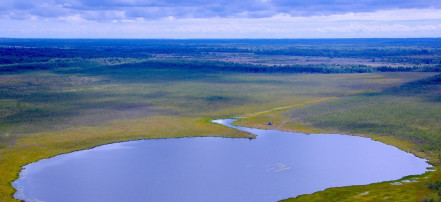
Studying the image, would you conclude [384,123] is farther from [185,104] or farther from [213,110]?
[185,104]

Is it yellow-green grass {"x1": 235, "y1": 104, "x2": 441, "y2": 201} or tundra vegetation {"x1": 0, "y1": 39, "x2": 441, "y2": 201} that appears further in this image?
tundra vegetation {"x1": 0, "y1": 39, "x2": 441, "y2": 201}

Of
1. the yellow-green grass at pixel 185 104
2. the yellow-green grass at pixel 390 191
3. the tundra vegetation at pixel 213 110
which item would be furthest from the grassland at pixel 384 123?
the yellow-green grass at pixel 185 104

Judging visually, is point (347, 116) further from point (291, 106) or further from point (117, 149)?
point (117, 149)

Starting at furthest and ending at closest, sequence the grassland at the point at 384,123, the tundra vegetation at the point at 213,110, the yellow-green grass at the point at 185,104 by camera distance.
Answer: the yellow-green grass at the point at 185,104 < the tundra vegetation at the point at 213,110 < the grassland at the point at 384,123

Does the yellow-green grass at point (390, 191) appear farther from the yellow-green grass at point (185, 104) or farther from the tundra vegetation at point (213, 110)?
the yellow-green grass at point (185, 104)

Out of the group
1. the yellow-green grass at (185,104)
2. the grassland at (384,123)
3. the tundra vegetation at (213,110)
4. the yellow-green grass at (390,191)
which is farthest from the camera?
the yellow-green grass at (185,104)

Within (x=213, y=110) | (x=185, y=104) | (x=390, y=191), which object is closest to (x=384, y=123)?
(x=213, y=110)

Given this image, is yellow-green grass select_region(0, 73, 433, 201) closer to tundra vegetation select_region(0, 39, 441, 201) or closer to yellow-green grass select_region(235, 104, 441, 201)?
tundra vegetation select_region(0, 39, 441, 201)

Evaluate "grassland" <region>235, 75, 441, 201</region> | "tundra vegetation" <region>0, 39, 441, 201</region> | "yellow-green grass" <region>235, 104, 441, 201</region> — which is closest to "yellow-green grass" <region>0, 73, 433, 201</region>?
"tundra vegetation" <region>0, 39, 441, 201</region>

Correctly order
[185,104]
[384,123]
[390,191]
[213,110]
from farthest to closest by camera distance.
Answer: [185,104] → [213,110] → [384,123] → [390,191]

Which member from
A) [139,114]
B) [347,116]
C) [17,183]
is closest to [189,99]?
[139,114]
